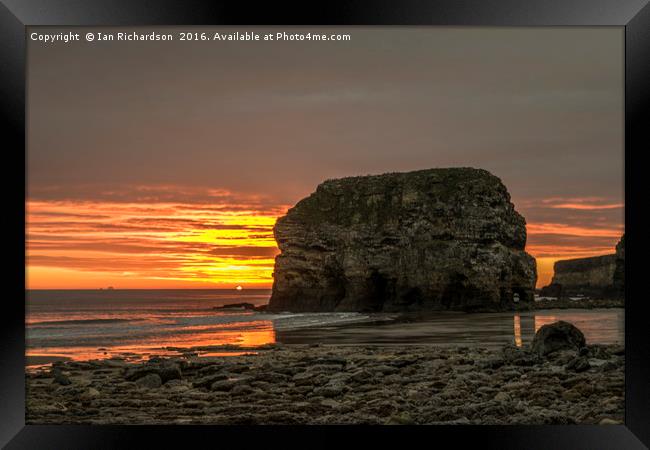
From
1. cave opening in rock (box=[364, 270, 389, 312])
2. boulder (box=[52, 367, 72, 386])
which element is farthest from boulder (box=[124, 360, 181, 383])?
cave opening in rock (box=[364, 270, 389, 312])

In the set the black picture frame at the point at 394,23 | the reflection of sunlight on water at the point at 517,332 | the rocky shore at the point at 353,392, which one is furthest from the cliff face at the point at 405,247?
the black picture frame at the point at 394,23

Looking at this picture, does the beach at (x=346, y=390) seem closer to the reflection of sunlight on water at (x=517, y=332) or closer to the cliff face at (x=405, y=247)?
the reflection of sunlight on water at (x=517, y=332)

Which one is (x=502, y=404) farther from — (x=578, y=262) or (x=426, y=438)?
(x=578, y=262)

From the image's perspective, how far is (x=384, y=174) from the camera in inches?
1566

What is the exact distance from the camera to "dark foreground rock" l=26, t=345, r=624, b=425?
6949 millimetres

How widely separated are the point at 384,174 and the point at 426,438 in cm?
3467

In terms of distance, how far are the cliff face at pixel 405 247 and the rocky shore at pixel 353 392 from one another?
25.0 meters

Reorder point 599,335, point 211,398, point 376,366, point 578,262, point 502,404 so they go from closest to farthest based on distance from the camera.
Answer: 1. point 502,404
2. point 211,398
3. point 376,366
4. point 599,335
5. point 578,262

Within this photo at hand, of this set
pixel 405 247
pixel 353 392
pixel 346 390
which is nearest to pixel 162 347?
pixel 346 390

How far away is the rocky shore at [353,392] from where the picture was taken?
6.96m

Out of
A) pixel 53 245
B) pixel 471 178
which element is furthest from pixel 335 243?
pixel 53 245

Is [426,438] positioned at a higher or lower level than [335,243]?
lower

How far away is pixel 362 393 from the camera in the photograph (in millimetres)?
7934

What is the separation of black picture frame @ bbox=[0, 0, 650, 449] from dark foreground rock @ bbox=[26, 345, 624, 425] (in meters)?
0.75
